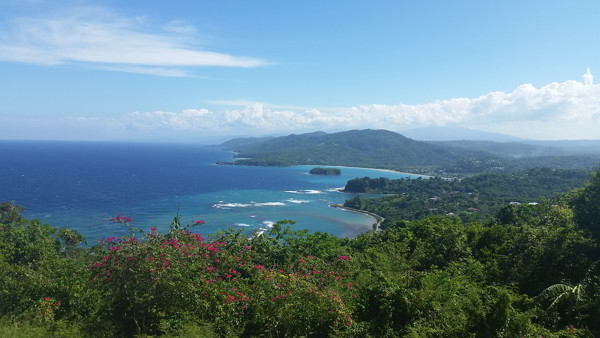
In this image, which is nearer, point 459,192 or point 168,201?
point 168,201

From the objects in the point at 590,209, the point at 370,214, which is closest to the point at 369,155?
the point at 370,214

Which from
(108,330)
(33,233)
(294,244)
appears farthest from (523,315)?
(33,233)

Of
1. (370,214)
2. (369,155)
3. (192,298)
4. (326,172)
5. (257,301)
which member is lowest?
(370,214)

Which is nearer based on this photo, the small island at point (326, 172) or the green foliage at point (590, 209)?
the green foliage at point (590, 209)

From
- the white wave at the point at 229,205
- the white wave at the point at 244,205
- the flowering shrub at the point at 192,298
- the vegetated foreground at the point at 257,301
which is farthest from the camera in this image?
the white wave at the point at 244,205

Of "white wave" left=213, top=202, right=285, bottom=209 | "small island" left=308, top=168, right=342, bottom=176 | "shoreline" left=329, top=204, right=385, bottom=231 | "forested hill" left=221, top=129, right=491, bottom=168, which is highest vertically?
"forested hill" left=221, top=129, right=491, bottom=168

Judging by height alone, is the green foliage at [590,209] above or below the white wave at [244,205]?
above

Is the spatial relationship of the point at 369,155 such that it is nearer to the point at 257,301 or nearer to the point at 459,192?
the point at 459,192

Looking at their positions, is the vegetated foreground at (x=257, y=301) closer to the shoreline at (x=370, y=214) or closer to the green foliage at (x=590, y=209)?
the green foliage at (x=590, y=209)

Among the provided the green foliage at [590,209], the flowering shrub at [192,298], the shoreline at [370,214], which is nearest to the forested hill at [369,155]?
the shoreline at [370,214]

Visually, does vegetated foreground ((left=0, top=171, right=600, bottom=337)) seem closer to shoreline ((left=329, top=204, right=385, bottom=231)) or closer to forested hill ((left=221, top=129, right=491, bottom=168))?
shoreline ((left=329, top=204, right=385, bottom=231))

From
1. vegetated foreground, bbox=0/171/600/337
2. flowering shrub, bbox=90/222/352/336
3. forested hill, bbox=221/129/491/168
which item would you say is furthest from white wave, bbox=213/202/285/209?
forested hill, bbox=221/129/491/168

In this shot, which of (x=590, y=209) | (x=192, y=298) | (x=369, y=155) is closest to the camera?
(x=192, y=298)
